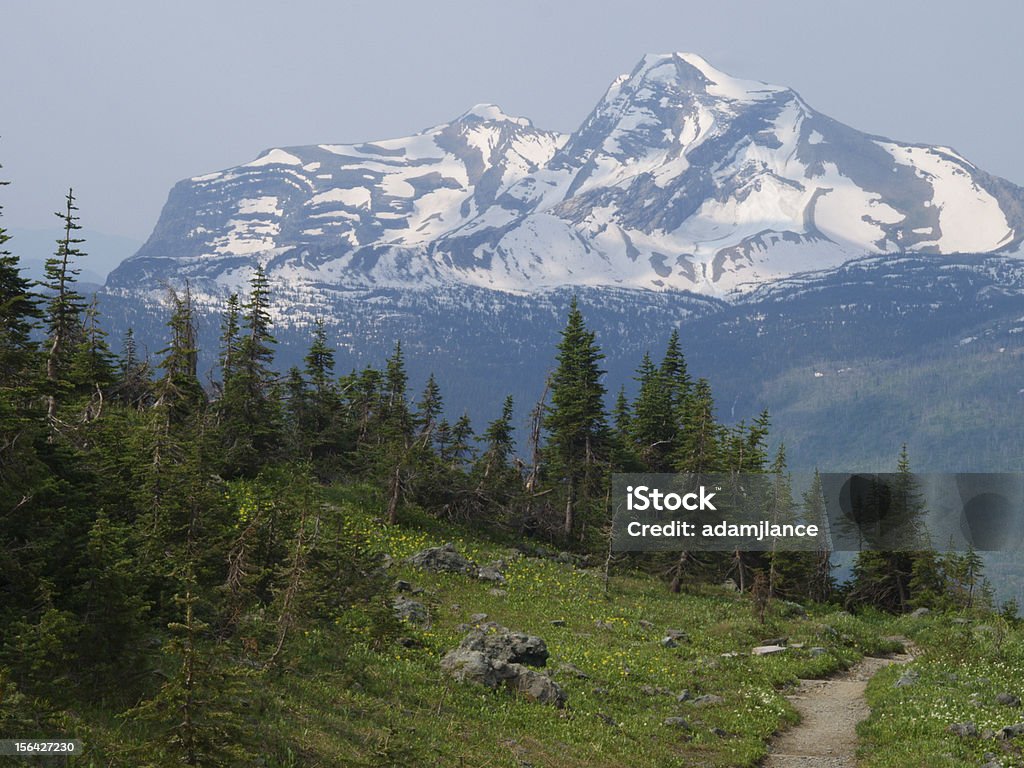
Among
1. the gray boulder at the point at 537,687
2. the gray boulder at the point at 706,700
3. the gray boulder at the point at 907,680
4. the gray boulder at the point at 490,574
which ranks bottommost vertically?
the gray boulder at the point at 706,700

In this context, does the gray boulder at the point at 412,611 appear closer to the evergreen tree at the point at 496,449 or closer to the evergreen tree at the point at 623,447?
the evergreen tree at the point at 496,449

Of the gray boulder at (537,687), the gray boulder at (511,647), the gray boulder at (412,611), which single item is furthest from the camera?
the gray boulder at (412,611)

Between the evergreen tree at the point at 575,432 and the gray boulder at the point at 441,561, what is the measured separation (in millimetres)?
17995

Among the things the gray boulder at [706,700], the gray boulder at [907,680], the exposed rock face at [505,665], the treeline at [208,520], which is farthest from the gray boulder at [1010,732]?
the treeline at [208,520]

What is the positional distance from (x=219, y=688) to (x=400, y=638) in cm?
1343

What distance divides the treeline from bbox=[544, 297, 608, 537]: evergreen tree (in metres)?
0.16

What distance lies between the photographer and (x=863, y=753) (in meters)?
18.8

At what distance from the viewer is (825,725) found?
21984 mm

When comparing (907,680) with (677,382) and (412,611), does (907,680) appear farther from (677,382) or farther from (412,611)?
(677,382)

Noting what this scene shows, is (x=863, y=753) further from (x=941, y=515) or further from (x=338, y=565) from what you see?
(x=941, y=515)

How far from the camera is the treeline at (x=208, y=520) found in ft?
38.4

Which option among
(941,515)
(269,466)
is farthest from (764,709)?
(941,515)

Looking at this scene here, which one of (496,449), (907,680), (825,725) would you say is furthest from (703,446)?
(825,725)

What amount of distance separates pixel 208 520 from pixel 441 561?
1877cm
